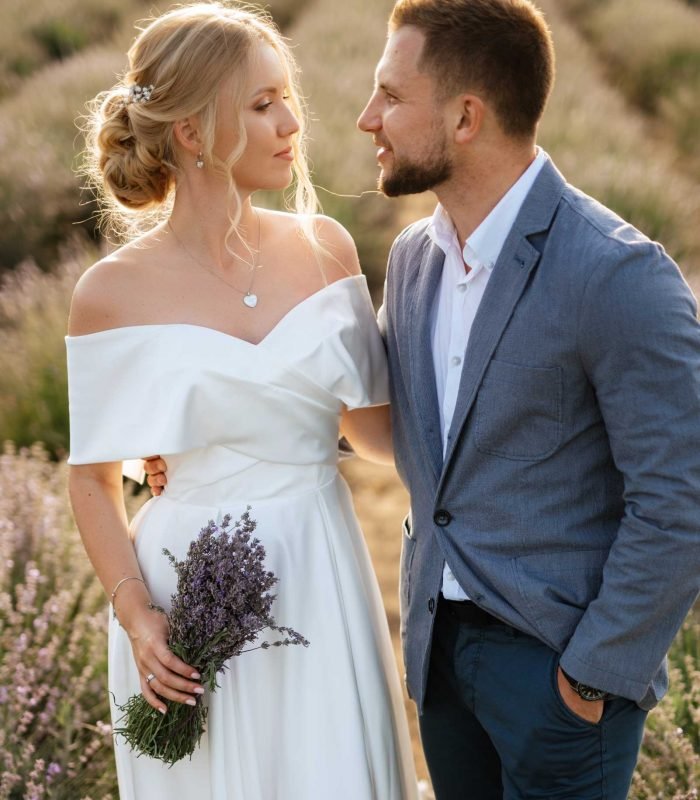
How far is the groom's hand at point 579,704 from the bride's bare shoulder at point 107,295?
1.22 m

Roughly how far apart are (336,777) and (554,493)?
82cm

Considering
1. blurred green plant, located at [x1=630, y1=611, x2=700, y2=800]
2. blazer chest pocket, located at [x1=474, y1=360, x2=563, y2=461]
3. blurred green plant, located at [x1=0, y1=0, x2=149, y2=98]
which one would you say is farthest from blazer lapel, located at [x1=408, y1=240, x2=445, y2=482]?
blurred green plant, located at [x1=0, y1=0, x2=149, y2=98]

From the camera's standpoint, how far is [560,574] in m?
2.02

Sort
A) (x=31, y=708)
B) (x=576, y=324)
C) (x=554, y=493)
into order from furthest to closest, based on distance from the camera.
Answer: (x=31, y=708) < (x=554, y=493) < (x=576, y=324)

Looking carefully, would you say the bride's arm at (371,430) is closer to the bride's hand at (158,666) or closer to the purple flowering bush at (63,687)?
the bride's hand at (158,666)

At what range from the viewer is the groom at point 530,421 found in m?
1.85

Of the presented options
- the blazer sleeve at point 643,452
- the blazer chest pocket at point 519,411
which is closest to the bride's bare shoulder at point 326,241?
the blazer chest pocket at point 519,411

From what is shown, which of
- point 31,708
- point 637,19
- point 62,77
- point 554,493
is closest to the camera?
point 554,493

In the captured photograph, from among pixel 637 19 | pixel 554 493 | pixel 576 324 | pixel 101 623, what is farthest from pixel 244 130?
pixel 637 19

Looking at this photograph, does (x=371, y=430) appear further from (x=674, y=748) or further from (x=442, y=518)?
(x=674, y=748)

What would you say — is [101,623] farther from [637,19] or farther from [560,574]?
[637,19]

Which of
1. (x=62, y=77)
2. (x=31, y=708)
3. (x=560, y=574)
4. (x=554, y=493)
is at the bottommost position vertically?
(x=31, y=708)

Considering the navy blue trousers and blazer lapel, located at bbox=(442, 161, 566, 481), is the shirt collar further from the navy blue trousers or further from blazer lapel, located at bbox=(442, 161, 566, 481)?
the navy blue trousers

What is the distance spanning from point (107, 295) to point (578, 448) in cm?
110
